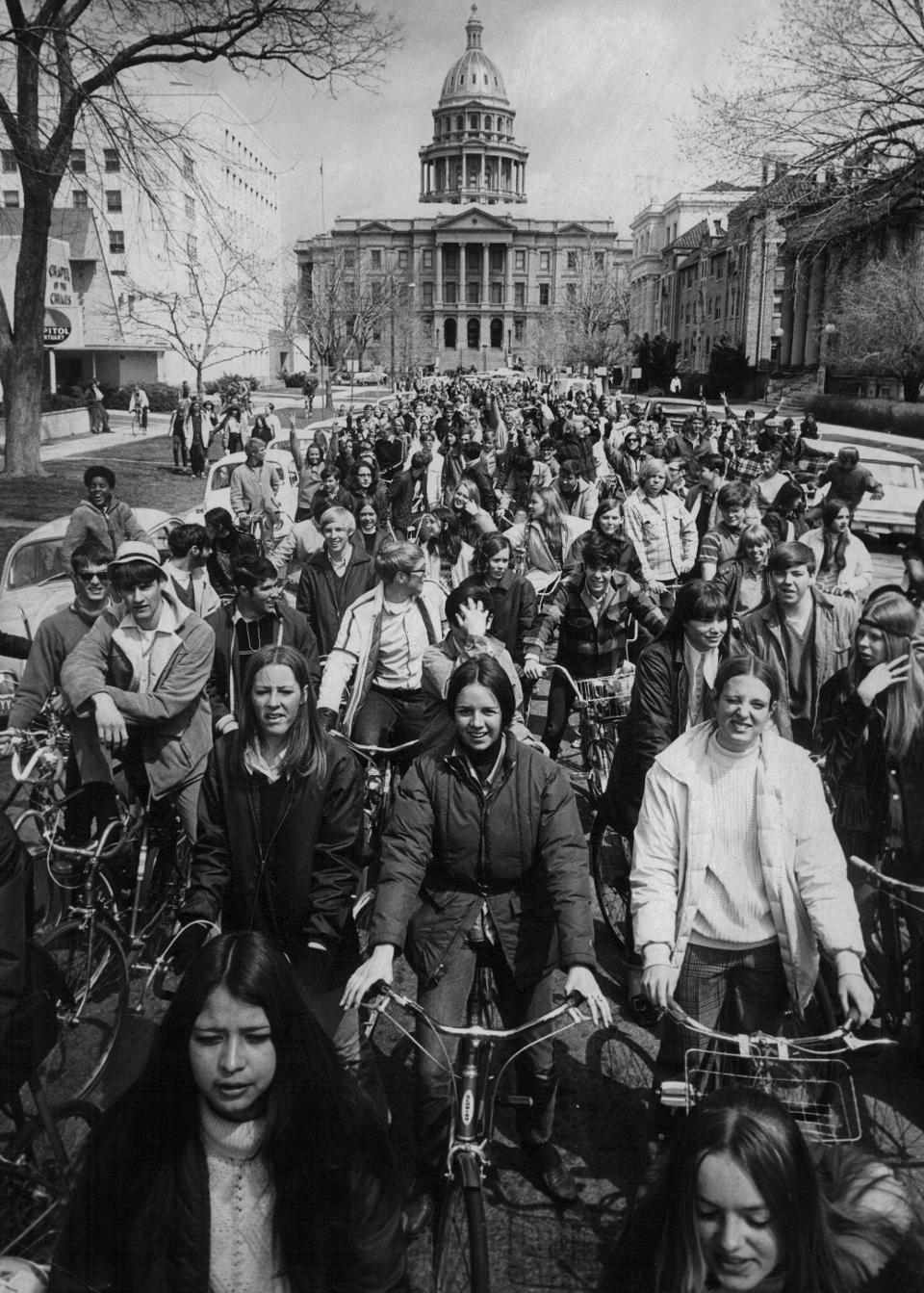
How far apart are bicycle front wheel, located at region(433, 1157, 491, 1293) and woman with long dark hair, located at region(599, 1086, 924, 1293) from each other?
48 centimetres

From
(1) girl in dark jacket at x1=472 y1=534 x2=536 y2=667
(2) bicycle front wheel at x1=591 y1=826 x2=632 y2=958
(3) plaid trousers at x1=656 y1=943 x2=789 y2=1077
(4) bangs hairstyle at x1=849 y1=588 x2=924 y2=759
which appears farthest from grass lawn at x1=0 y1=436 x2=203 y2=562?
(3) plaid trousers at x1=656 y1=943 x2=789 y2=1077

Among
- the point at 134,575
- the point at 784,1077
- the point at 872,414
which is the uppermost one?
the point at 872,414

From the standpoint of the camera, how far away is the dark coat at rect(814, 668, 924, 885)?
462 centimetres

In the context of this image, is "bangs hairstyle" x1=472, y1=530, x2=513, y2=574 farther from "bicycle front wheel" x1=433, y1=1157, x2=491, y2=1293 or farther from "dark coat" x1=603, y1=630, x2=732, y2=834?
"bicycle front wheel" x1=433, y1=1157, x2=491, y2=1293

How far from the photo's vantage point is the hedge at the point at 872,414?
42.3 metres

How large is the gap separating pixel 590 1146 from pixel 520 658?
144 inches

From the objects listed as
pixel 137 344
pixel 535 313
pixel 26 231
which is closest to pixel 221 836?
pixel 26 231

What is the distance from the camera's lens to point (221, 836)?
372 centimetres

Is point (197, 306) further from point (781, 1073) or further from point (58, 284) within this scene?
point (781, 1073)

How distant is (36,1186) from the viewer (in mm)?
2971

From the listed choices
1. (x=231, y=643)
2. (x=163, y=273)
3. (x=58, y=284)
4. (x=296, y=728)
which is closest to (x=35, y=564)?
(x=231, y=643)

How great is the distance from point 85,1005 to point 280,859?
55.7 inches

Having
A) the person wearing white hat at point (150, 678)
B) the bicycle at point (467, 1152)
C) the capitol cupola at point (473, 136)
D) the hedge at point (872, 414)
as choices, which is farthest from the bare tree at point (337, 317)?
the capitol cupola at point (473, 136)

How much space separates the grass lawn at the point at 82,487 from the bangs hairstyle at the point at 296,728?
45.1 ft
